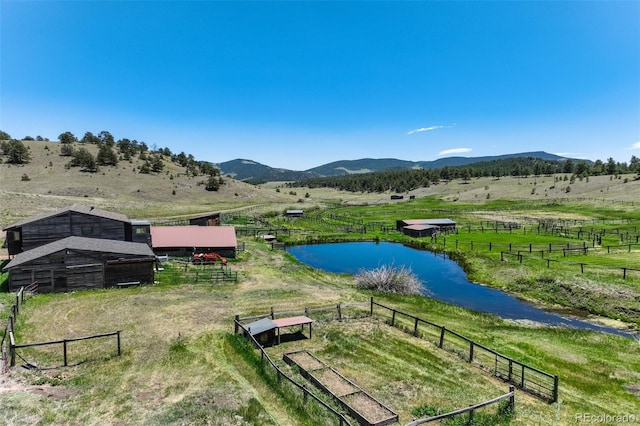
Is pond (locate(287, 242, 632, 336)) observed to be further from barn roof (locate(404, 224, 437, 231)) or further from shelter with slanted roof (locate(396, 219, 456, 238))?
barn roof (locate(404, 224, 437, 231))

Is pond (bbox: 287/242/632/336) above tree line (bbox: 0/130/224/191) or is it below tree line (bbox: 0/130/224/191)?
below

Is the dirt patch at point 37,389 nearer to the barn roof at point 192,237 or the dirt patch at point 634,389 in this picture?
the dirt patch at point 634,389

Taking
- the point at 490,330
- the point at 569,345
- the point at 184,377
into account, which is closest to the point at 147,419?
the point at 184,377

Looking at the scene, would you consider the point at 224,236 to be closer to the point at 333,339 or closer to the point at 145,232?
the point at 145,232

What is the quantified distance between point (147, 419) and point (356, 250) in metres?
46.7

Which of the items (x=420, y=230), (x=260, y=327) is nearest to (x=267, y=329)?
(x=260, y=327)

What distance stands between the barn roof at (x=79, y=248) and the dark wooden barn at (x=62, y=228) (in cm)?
358

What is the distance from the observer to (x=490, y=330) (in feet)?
80.6

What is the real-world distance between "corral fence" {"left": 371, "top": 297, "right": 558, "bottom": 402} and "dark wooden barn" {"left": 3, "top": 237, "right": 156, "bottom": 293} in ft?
71.2

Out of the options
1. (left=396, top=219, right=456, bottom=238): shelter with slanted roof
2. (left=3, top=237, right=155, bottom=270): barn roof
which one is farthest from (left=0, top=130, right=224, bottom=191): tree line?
(left=3, top=237, right=155, bottom=270): barn roof

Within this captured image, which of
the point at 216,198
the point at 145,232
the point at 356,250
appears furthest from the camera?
the point at 216,198

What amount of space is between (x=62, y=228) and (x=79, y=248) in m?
8.63

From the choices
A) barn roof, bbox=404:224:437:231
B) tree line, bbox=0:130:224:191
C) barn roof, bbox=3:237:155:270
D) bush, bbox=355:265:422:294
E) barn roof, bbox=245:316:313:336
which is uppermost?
tree line, bbox=0:130:224:191

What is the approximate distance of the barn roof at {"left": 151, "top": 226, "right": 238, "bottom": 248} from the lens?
151 ft
